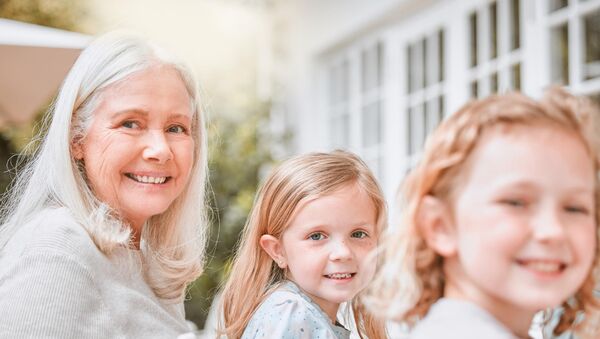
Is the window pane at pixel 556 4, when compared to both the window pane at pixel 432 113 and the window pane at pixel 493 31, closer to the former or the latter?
the window pane at pixel 493 31

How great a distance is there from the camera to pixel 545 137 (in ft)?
2.78

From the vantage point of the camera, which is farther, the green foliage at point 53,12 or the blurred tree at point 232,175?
the green foliage at point 53,12

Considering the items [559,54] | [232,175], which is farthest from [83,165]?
[232,175]

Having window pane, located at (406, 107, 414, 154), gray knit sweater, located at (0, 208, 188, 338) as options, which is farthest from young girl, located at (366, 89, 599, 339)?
window pane, located at (406, 107, 414, 154)

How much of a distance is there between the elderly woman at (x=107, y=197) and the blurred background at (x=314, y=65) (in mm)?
247

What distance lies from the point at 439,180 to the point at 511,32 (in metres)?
3.68

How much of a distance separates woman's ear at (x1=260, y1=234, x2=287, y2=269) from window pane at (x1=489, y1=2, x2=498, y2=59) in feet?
10.7

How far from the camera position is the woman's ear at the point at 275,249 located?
158 cm

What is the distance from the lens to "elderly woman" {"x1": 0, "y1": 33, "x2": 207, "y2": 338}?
141 cm

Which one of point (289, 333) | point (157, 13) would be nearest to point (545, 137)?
point (289, 333)

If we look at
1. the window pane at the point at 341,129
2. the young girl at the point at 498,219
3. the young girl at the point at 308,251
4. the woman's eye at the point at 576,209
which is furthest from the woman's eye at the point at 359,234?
the window pane at the point at 341,129

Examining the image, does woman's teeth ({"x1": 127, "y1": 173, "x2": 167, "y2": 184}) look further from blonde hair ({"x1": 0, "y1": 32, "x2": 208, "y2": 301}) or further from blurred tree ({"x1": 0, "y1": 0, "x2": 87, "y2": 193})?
blurred tree ({"x1": 0, "y1": 0, "x2": 87, "y2": 193})

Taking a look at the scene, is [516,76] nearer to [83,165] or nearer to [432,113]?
[432,113]

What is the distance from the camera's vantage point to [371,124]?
589cm
